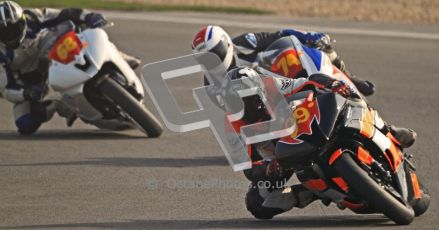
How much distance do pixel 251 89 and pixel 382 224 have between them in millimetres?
1309

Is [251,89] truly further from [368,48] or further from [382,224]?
[368,48]

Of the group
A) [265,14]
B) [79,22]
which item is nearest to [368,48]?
[265,14]

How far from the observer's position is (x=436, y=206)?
9688 millimetres

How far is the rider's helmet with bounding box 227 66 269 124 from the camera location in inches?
353

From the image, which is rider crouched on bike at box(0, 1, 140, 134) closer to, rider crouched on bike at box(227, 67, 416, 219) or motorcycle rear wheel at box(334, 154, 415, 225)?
rider crouched on bike at box(227, 67, 416, 219)

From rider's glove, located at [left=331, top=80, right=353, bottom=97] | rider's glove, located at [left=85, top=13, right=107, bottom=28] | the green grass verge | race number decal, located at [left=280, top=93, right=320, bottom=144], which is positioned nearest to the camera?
race number decal, located at [left=280, top=93, right=320, bottom=144]

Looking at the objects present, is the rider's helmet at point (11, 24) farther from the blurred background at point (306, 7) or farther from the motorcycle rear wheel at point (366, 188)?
the blurred background at point (306, 7)

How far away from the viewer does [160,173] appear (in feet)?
37.9

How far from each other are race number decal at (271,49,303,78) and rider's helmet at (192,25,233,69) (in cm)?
57

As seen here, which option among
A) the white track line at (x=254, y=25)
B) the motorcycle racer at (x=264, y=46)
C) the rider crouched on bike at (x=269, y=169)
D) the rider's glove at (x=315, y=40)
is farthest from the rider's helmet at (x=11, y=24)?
the white track line at (x=254, y=25)

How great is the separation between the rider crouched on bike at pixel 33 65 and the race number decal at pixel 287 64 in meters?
2.55

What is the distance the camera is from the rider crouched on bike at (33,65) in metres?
13.7

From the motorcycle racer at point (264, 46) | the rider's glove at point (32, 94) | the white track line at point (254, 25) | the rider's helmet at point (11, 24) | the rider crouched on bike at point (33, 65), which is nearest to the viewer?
the motorcycle racer at point (264, 46)

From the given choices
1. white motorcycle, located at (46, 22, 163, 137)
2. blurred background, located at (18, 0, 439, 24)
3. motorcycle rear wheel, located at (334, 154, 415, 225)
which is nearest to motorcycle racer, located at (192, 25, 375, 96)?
white motorcycle, located at (46, 22, 163, 137)
